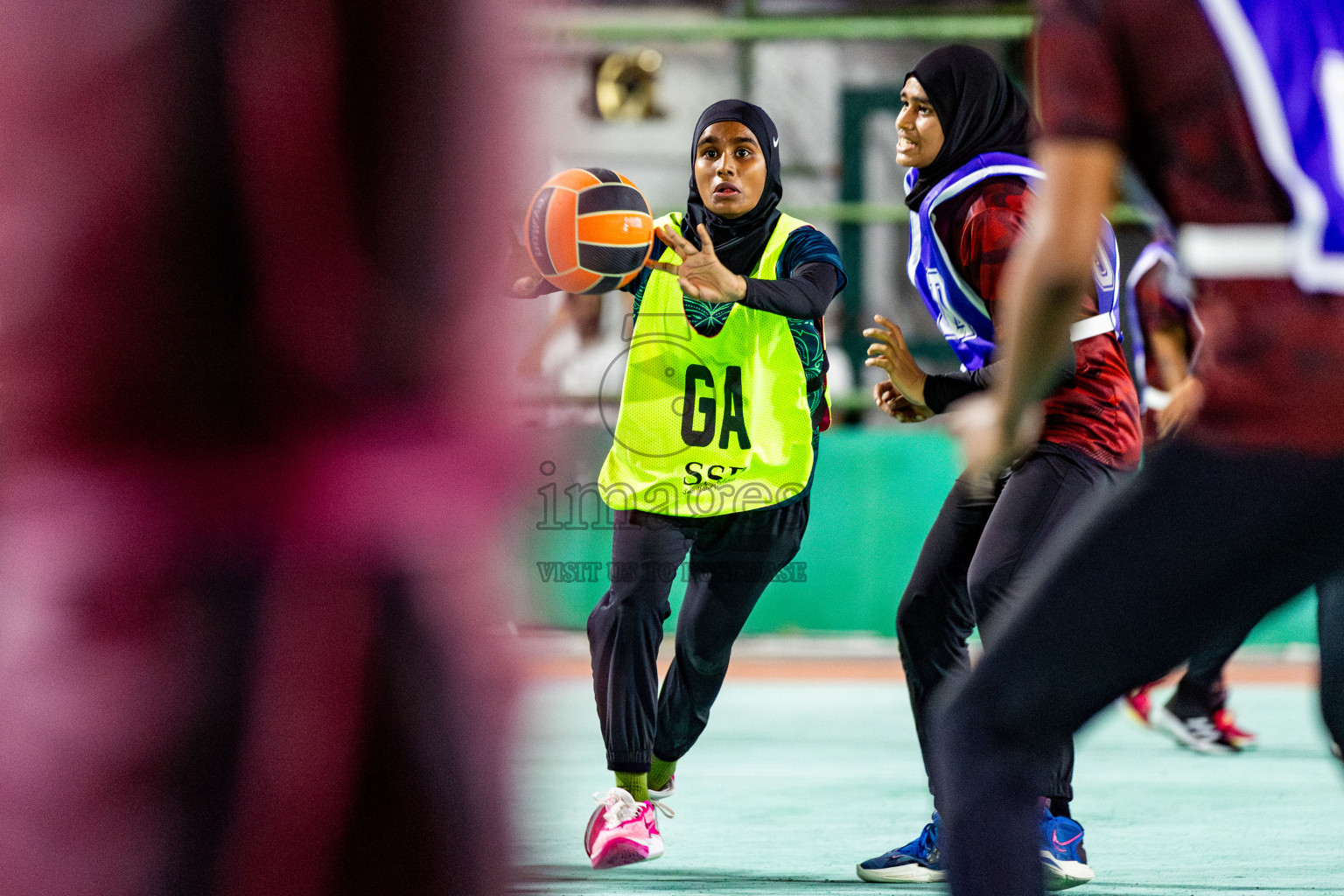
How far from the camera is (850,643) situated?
960 cm

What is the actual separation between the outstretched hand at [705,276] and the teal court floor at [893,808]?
1.10m

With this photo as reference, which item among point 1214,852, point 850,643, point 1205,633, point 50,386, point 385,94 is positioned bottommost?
point 850,643

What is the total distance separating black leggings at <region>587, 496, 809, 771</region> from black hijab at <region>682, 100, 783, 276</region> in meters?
0.71

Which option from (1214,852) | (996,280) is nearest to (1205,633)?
(996,280)

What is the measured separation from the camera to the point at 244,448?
38.0 inches

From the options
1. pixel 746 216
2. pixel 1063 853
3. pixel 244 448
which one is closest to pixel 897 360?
pixel 746 216

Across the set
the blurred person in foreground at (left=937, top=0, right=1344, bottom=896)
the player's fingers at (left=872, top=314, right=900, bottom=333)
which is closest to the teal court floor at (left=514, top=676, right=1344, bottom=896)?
the blurred person in foreground at (left=937, top=0, right=1344, bottom=896)

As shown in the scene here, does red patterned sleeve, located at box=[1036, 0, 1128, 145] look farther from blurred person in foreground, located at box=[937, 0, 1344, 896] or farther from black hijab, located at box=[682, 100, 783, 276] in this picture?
black hijab, located at box=[682, 100, 783, 276]

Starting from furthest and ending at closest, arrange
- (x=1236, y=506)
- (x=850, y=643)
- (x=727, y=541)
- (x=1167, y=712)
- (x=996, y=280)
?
(x=850, y=643) → (x=1167, y=712) → (x=727, y=541) → (x=996, y=280) → (x=1236, y=506)

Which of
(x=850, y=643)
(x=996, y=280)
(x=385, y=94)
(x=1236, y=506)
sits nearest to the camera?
(x=385, y=94)

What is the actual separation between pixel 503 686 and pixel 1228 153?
118 cm

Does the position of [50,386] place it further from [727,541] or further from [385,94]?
[727,541]

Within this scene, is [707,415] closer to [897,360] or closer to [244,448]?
[897,360]

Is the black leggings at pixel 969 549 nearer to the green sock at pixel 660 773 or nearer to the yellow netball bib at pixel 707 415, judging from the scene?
the yellow netball bib at pixel 707 415
